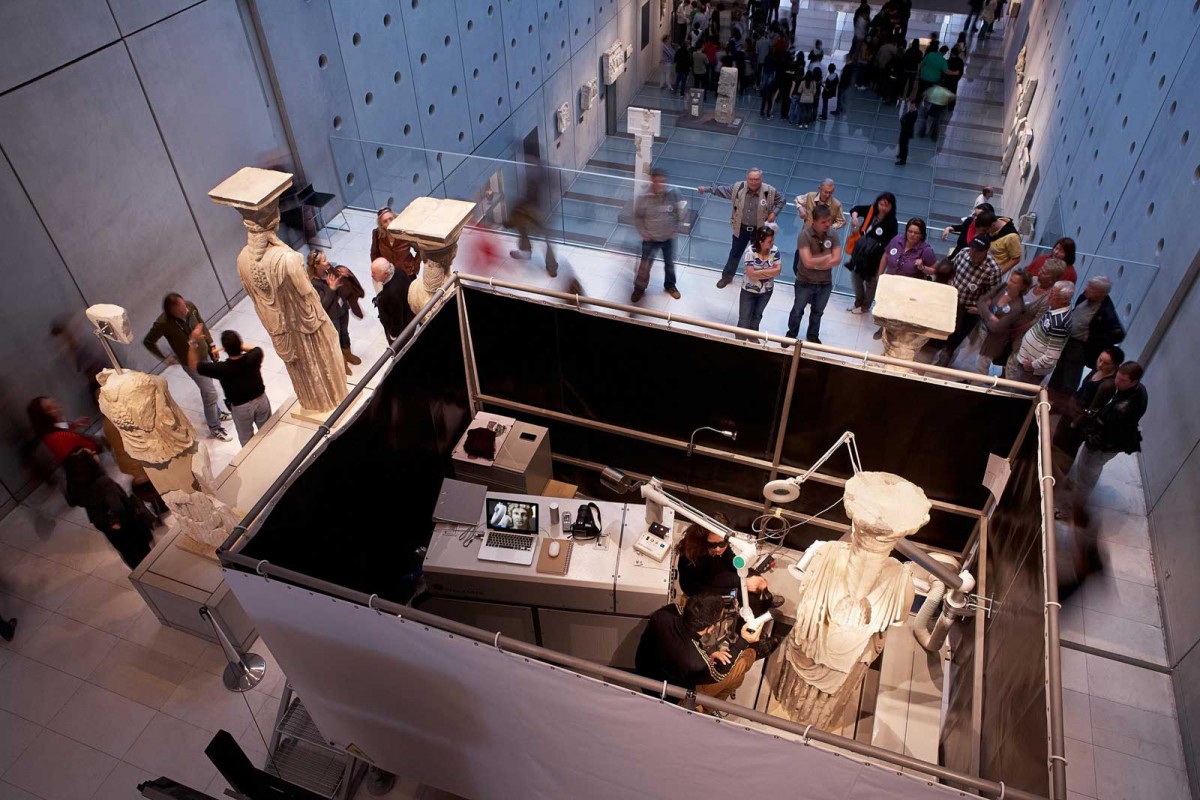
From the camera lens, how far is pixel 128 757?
14.5ft

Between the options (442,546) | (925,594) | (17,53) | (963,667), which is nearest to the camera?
(963,667)

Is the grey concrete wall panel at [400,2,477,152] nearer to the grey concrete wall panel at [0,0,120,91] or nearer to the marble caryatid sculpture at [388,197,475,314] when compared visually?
the grey concrete wall panel at [0,0,120,91]

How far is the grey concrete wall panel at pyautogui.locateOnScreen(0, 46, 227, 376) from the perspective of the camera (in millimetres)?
5617

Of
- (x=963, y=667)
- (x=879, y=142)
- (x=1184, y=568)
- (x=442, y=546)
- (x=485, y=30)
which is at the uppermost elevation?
(x=485, y=30)

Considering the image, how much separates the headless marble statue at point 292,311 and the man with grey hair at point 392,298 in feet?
1.92

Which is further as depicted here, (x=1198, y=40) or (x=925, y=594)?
(x=1198, y=40)

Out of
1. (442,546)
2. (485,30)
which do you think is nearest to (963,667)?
(442,546)

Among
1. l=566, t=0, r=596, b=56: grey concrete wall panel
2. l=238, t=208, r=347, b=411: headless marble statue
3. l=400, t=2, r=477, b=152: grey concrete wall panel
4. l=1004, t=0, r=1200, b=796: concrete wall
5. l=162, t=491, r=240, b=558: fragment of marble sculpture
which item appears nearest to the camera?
l=162, t=491, r=240, b=558: fragment of marble sculpture

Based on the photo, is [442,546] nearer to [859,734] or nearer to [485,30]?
[859,734]

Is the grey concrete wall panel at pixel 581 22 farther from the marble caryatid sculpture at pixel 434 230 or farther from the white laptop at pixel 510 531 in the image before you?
the white laptop at pixel 510 531

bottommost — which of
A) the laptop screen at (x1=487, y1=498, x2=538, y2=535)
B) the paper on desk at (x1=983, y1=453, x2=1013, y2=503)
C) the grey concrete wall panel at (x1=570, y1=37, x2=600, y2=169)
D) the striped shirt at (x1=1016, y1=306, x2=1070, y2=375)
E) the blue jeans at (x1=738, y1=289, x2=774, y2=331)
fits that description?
the grey concrete wall panel at (x1=570, y1=37, x2=600, y2=169)

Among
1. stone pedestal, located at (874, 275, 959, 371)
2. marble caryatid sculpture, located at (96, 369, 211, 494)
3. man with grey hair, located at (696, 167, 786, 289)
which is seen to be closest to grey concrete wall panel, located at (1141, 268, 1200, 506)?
stone pedestal, located at (874, 275, 959, 371)

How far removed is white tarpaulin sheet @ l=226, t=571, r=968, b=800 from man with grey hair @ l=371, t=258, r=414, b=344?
3146 millimetres

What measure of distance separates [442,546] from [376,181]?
549 cm
